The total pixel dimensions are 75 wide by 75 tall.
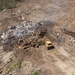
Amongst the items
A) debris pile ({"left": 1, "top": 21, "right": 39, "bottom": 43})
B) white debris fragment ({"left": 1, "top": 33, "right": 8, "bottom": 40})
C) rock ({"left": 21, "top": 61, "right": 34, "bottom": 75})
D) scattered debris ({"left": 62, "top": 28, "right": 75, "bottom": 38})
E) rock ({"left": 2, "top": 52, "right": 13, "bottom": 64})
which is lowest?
rock ({"left": 21, "top": 61, "right": 34, "bottom": 75})

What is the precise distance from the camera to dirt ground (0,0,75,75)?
8.30 m

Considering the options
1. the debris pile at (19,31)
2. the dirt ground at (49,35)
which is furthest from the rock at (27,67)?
the debris pile at (19,31)

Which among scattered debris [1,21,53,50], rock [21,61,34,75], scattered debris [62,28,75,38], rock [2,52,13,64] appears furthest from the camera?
scattered debris [62,28,75,38]

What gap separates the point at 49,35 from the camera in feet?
33.2

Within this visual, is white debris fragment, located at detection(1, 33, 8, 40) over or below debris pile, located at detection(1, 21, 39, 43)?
below

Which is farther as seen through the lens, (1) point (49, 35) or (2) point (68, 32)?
(2) point (68, 32)

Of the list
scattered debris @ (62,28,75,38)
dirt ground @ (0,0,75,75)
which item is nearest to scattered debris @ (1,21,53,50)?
dirt ground @ (0,0,75,75)

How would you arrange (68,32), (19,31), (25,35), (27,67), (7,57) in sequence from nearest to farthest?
(27,67), (7,57), (25,35), (68,32), (19,31)

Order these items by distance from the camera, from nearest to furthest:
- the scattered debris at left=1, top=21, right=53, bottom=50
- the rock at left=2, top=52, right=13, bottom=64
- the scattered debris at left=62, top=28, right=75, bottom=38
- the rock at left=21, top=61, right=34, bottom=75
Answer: the rock at left=21, top=61, right=34, bottom=75, the rock at left=2, top=52, right=13, bottom=64, the scattered debris at left=1, top=21, right=53, bottom=50, the scattered debris at left=62, top=28, right=75, bottom=38

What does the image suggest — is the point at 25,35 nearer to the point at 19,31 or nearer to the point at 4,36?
the point at 19,31

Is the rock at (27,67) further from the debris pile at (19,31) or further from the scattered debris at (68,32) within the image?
the scattered debris at (68,32)

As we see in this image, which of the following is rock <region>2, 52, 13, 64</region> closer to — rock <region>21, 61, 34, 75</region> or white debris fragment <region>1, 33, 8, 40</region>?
rock <region>21, 61, 34, 75</region>

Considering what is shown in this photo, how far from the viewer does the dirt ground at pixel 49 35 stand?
8300mm

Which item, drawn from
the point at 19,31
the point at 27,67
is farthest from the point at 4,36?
the point at 27,67
